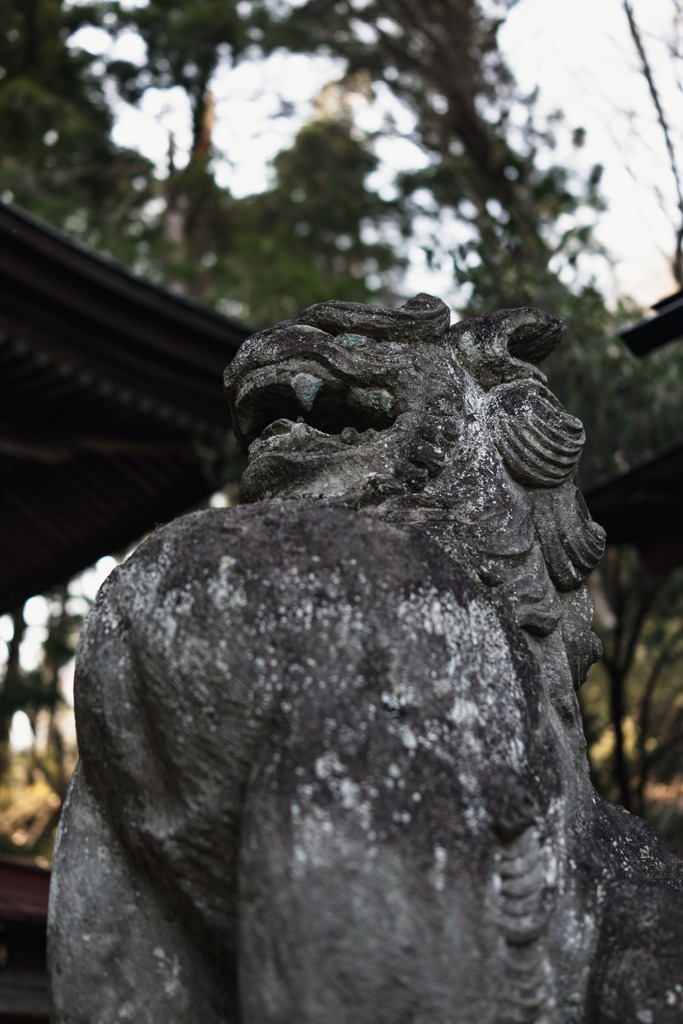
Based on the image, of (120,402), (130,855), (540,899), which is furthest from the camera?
(120,402)

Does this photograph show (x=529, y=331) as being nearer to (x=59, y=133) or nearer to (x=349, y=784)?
(x=349, y=784)

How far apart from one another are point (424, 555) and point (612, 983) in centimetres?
63

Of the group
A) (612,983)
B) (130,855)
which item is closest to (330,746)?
(130,855)

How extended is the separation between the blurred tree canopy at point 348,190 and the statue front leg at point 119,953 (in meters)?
4.33

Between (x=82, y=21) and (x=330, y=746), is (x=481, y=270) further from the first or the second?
(x=82, y=21)

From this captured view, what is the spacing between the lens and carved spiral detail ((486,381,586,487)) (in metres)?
1.96

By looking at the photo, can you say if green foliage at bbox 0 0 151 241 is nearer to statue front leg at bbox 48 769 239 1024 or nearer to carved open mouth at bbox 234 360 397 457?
carved open mouth at bbox 234 360 397 457

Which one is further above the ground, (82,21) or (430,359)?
(82,21)

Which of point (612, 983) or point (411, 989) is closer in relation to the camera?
point (411, 989)

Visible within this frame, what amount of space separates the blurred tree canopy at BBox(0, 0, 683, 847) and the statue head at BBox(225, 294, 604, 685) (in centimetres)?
362

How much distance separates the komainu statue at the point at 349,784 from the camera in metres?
1.41

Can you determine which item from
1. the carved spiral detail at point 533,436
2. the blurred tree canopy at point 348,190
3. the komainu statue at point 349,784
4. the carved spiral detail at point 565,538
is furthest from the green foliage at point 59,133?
the komainu statue at point 349,784

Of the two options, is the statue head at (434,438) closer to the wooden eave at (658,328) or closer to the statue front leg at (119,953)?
the statue front leg at (119,953)

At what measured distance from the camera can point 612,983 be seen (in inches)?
60.7
